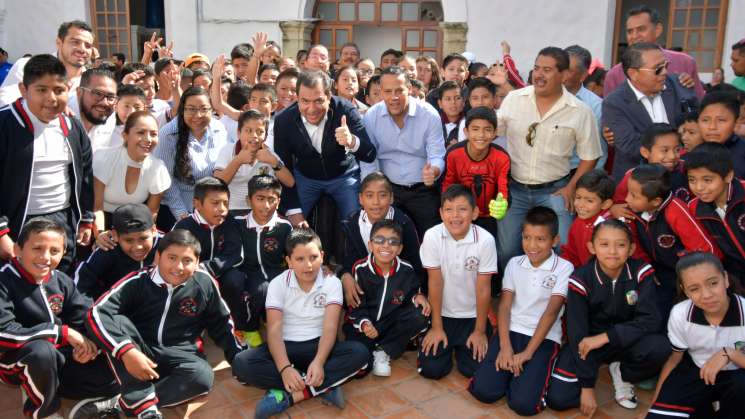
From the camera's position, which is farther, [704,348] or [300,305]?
[300,305]

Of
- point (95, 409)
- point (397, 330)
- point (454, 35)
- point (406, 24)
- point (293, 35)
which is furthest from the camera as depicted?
point (406, 24)

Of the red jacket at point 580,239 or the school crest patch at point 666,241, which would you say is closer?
the school crest patch at point 666,241

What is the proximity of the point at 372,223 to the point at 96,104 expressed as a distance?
1847 mm

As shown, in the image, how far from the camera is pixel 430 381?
319cm

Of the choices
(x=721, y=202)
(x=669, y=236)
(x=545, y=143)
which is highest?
(x=545, y=143)

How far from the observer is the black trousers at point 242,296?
347cm

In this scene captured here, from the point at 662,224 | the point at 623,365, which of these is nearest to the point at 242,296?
the point at 623,365

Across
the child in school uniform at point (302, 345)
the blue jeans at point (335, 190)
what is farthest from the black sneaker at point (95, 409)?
the blue jeans at point (335, 190)

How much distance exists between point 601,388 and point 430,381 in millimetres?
907

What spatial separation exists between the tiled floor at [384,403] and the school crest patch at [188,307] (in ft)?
1.48

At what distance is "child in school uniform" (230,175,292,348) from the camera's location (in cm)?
348

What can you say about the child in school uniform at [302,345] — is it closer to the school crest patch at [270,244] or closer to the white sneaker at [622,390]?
the school crest patch at [270,244]

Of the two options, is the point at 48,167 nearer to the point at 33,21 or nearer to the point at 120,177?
the point at 120,177

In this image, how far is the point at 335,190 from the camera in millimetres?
4113
